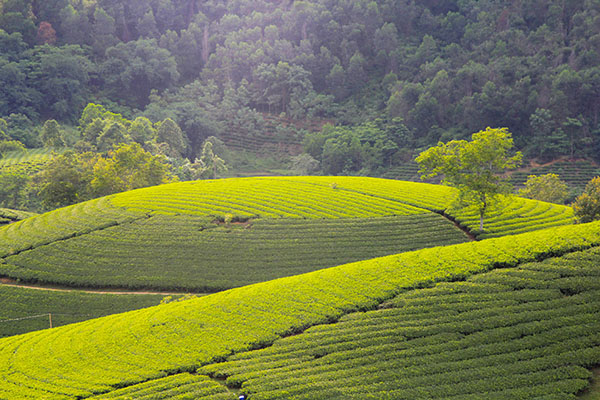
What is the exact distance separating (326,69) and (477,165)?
3391 inches

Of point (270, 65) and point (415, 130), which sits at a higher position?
point (270, 65)

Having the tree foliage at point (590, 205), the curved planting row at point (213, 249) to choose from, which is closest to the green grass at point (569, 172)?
the curved planting row at point (213, 249)

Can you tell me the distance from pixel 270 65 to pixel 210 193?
2925 inches

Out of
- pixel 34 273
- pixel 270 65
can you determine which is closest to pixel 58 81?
pixel 270 65

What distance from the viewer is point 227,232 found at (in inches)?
1374

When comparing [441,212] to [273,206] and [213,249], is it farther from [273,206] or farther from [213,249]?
[213,249]

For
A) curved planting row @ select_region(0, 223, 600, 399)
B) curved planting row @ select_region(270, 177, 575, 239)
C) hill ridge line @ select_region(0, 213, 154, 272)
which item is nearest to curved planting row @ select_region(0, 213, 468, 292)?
hill ridge line @ select_region(0, 213, 154, 272)

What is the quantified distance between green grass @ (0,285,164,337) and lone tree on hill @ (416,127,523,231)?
20375 millimetres

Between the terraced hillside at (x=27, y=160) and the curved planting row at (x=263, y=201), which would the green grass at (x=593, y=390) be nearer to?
the curved planting row at (x=263, y=201)

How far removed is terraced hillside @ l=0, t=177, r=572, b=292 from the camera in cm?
3108

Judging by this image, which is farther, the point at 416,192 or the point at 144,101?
the point at 144,101

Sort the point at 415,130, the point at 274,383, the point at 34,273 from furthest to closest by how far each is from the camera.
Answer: the point at 415,130 < the point at 34,273 < the point at 274,383

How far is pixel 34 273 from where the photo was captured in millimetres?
30969

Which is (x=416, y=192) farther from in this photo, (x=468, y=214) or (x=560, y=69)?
(x=560, y=69)
